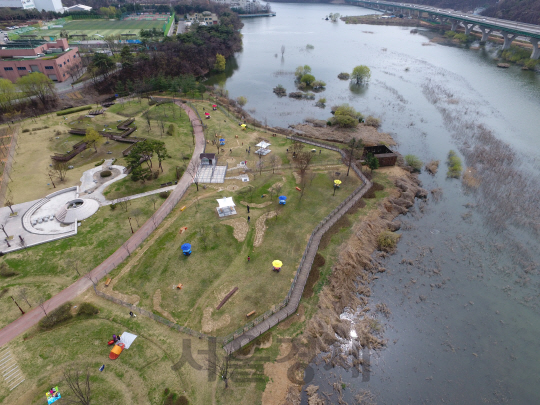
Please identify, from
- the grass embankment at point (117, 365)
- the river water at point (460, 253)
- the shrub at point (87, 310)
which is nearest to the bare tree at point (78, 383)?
the grass embankment at point (117, 365)

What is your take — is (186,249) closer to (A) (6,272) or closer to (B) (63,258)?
(B) (63,258)

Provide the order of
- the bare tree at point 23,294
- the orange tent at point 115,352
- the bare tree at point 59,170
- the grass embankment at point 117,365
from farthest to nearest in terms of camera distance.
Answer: the bare tree at point 59,170 → the bare tree at point 23,294 → the orange tent at point 115,352 → the grass embankment at point 117,365

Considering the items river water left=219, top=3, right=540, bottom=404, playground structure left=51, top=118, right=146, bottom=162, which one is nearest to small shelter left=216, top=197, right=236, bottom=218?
river water left=219, top=3, right=540, bottom=404

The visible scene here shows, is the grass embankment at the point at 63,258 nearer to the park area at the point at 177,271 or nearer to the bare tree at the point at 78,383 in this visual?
the park area at the point at 177,271

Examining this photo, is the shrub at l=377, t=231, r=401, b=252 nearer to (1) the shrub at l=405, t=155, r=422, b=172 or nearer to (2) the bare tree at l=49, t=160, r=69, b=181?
(1) the shrub at l=405, t=155, r=422, b=172

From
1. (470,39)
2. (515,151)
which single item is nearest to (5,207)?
(515,151)

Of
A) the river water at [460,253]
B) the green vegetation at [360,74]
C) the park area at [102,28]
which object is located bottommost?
the river water at [460,253]
